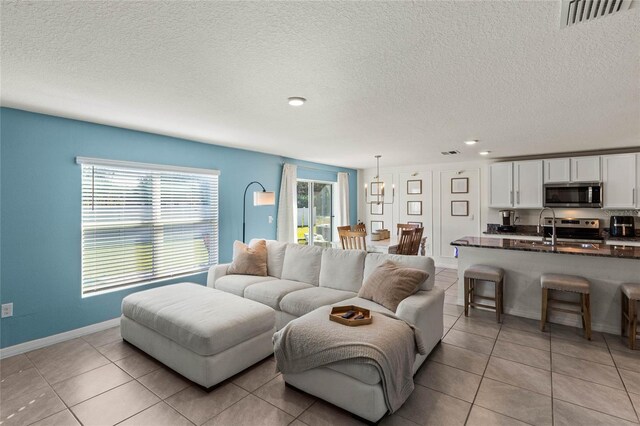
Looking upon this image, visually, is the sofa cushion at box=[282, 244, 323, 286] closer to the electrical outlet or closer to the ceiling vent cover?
the electrical outlet

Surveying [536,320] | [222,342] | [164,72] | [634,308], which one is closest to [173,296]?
[222,342]

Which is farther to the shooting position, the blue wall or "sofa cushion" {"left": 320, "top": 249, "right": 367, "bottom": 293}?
"sofa cushion" {"left": 320, "top": 249, "right": 367, "bottom": 293}

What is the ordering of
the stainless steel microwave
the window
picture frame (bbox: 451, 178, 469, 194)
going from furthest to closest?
1. picture frame (bbox: 451, 178, 469, 194)
2. the stainless steel microwave
3. the window

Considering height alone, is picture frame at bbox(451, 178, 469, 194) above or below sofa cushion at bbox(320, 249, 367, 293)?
above

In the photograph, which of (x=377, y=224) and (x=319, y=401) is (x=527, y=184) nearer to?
(x=377, y=224)

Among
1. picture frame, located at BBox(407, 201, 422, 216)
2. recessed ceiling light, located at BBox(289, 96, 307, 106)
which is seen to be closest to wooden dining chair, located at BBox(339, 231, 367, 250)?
recessed ceiling light, located at BBox(289, 96, 307, 106)

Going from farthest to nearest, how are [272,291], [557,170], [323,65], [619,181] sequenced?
1. [557,170]
2. [619,181]
3. [272,291]
4. [323,65]

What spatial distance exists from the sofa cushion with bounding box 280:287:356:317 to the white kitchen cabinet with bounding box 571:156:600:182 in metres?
4.73

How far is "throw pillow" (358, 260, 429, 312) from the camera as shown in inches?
110

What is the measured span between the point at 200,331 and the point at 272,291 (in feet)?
3.53

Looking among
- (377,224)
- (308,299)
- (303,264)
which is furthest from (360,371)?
(377,224)

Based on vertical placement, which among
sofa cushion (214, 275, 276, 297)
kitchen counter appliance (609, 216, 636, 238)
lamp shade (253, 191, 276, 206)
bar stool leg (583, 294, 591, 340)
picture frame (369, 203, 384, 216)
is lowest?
bar stool leg (583, 294, 591, 340)

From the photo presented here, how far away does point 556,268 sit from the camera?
3.68 meters

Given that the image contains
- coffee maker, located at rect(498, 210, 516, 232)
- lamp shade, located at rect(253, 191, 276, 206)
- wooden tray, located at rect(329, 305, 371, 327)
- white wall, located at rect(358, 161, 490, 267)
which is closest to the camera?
wooden tray, located at rect(329, 305, 371, 327)
